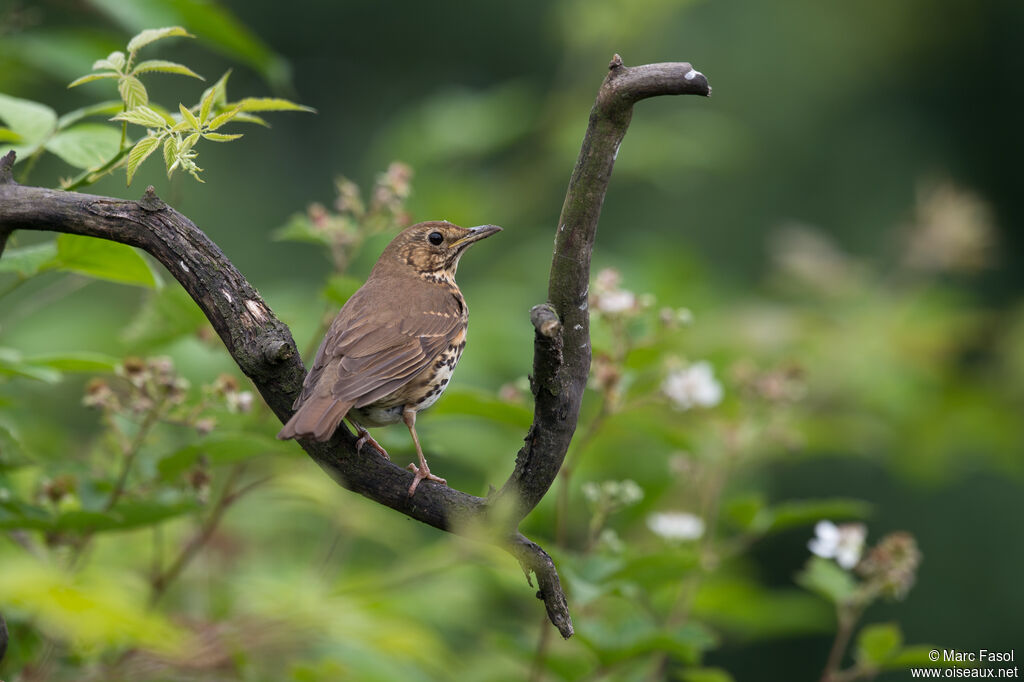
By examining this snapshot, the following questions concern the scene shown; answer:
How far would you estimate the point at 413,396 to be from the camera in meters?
2.94

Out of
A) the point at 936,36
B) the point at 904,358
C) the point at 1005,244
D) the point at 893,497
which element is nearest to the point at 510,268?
the point at 904,358

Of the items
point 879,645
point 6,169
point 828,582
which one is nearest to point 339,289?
point 6,169

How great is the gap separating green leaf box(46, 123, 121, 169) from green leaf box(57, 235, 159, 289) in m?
0.17

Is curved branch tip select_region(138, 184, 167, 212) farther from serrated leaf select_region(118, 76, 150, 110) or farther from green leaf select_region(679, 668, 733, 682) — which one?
green leaf select_region(679, 668, 733, 682)

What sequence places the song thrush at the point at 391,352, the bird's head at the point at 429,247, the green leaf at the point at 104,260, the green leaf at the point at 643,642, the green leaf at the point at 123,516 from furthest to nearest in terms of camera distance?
the bird's head at the point at 429,247
the green leaf at the point at 643,642
the song thrush at the point at 391,352
the green leaf at the point at 123,516
the green leaf at the point at 104,260

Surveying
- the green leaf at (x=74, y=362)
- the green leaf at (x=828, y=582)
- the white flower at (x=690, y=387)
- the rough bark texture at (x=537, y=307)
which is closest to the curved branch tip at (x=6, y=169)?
the rough bark texture at (x=537, y=307)

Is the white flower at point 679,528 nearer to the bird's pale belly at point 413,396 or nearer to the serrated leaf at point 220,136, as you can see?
the bird's pale belly at point 413,396

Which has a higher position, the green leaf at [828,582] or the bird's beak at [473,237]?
the bird's beak at [473,237]

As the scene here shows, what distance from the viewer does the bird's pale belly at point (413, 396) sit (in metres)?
2.88

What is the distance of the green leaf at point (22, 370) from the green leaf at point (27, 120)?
0.50 metres

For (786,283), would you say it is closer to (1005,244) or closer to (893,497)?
(893,497)

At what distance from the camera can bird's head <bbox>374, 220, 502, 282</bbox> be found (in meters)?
3.68

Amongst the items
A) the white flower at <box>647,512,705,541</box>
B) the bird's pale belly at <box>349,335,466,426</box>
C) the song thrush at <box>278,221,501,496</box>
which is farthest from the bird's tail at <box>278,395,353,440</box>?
the white flower at <box>647,512,705,541</box>

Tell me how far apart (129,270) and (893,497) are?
7.24 metres
